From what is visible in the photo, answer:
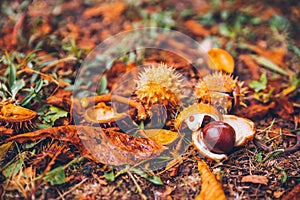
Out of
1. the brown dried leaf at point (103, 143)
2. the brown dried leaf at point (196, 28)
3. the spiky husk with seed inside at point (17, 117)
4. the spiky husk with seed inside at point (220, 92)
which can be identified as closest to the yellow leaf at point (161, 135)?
the brown dried leaf at point (103, 143)

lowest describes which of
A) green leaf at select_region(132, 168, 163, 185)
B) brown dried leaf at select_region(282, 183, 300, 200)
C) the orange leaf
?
brown dried leaf at select_region(282, 183, 300, 200)

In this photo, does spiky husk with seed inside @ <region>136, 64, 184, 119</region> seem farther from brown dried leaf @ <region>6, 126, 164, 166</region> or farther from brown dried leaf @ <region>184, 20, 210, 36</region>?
brown dried leaf @ <region>184, 20, 210, 36</region>

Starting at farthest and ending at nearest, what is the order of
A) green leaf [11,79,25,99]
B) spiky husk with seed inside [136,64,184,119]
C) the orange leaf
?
the orange leaf → green leaf [11,79,25,99] → spiky husk with seed inside [136,64,184,119]

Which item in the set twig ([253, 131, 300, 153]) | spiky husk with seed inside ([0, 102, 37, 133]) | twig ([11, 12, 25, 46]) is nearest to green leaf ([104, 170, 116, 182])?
spiky husk with seed inside ([0, 102, 37, 133])

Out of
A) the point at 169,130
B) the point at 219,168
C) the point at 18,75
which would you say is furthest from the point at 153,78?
the point at 18,75

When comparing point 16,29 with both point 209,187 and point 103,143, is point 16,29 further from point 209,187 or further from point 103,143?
point 209,187

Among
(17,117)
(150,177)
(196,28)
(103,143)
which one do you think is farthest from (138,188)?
(196,28)

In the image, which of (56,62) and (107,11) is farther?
(107,11)

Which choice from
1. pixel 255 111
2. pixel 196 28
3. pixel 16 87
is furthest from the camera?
pixel 196 28
